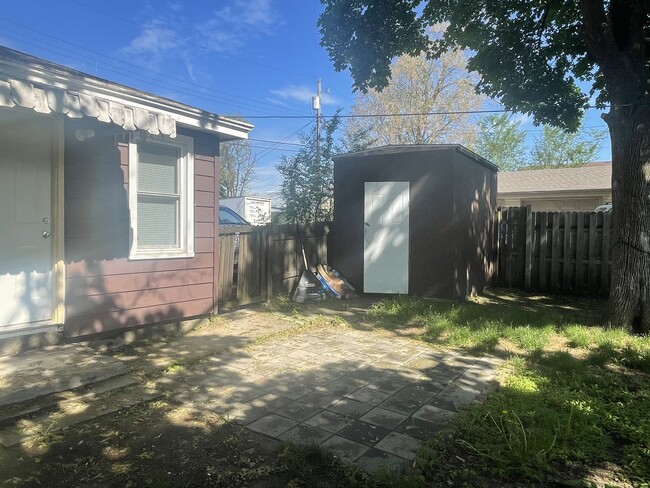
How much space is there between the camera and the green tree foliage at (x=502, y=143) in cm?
3086

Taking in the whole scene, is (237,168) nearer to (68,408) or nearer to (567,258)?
(567,258)

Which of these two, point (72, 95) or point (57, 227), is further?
point (57, 227)

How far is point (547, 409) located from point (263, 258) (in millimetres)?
4847

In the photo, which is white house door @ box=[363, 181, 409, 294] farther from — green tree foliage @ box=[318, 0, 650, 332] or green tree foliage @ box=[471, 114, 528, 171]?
green tree foliage @ box=[471, 114, 528, 171]

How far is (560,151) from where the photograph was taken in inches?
1284

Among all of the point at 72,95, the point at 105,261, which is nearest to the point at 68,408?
the point at 105,261

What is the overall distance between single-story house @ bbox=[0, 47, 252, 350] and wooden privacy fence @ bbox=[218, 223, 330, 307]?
3.40ft

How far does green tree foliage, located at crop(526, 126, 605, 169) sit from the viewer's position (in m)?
31.7

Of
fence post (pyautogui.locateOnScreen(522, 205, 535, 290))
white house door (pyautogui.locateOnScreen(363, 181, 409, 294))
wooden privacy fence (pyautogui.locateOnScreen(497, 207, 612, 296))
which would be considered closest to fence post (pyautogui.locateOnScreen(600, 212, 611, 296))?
wooden privacy fence (pyautogui.locateOnScreen(497, 207, 612, 296))

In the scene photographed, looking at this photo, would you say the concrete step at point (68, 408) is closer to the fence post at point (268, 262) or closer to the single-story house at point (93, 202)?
the single-story house at point (93, 202)

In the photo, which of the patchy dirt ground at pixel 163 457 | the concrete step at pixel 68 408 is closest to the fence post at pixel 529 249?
the patchy dirt ground at pixel 163 457

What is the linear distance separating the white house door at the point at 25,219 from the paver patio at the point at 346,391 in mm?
1747

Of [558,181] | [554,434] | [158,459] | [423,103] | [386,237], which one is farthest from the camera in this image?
[423,103]

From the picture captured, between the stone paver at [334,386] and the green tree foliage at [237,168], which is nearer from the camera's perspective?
the stone paver at [334,386]
